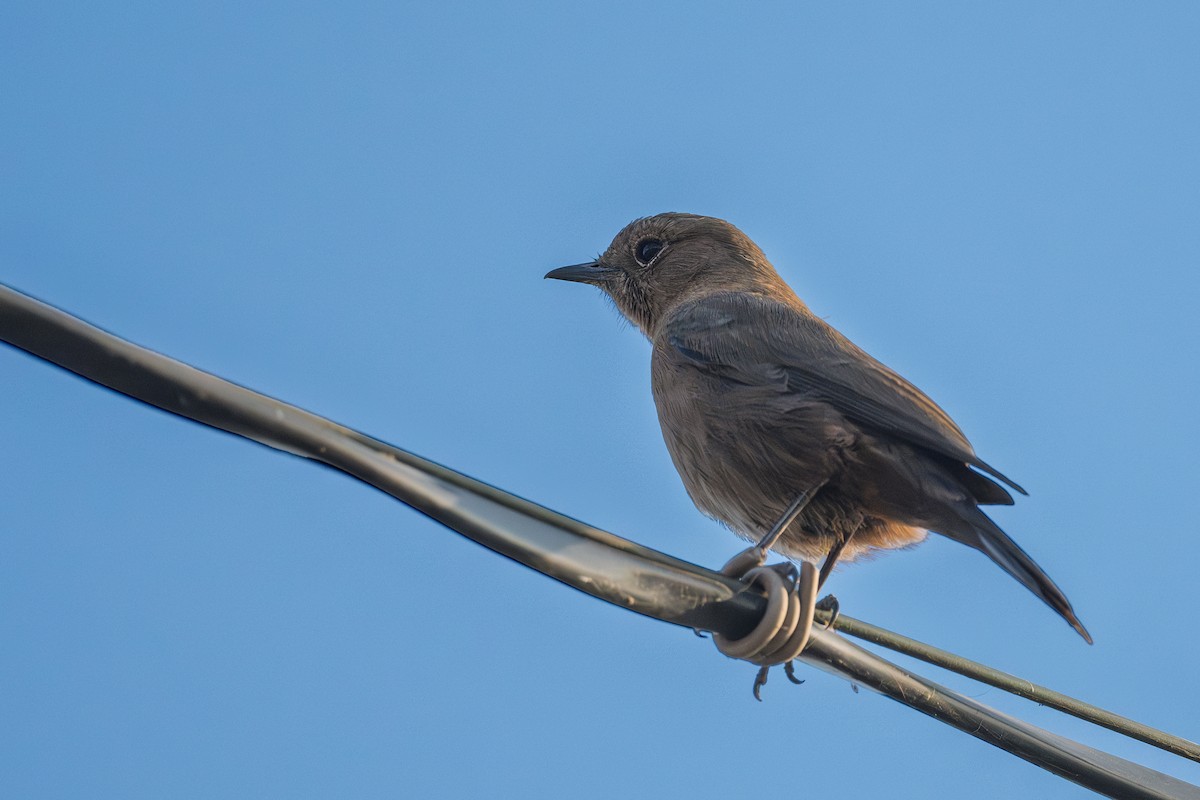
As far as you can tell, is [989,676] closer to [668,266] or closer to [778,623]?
[778,623]

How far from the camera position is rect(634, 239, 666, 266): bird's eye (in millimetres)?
8109

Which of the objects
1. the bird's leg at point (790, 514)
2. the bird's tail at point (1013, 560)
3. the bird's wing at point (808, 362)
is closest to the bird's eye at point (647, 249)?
the bird's wing at point (808, 362)

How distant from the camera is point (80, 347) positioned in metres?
2.19

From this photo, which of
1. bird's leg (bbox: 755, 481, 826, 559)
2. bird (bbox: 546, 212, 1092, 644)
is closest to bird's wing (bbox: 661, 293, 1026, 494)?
bird (bbox: 546, 212, 1092, 644)

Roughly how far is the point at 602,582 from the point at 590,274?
17.3 feet

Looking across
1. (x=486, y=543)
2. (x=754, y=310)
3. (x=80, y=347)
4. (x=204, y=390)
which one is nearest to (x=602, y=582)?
(x=486, y=543)

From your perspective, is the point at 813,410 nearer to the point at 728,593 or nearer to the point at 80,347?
the point at 728,593

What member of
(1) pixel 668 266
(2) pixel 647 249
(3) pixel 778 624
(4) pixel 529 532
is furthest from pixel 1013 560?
(2) pixel 647 249

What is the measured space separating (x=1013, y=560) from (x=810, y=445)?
1.07 meters

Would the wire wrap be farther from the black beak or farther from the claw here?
the black beak

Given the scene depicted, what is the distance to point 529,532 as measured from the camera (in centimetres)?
288

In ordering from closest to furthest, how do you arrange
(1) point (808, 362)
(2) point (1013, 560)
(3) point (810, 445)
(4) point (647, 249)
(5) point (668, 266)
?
(2) point (1013, 560) → (3) point (810, 445) → (1) point (808, 362) → (5) point (668, 266) → (4) point (647, 249)

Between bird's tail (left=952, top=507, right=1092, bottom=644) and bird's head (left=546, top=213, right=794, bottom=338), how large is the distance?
115 inches

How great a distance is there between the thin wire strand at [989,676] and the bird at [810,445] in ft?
1.08
